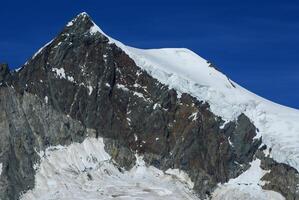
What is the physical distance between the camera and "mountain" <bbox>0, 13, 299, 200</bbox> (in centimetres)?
15312

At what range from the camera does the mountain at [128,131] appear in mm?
153125

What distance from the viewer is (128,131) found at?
521 feet

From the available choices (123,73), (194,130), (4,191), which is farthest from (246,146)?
(4,191)

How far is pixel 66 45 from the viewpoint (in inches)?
6393

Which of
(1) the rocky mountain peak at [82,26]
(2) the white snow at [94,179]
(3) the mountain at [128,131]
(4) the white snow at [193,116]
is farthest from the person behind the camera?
(1) the rocky mountain peak at [82,26]

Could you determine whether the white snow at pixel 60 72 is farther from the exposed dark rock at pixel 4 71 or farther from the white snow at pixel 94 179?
the white snow at pixel 94 179

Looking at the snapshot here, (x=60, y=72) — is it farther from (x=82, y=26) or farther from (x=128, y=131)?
(x=128, y=131)

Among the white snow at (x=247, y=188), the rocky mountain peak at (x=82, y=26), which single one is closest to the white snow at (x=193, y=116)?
the white snow at (x=247, y=188)

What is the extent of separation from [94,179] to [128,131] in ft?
26.6

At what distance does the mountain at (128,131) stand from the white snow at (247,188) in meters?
0.10

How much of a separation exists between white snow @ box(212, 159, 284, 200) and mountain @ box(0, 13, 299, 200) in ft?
0.34

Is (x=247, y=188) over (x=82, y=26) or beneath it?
beneath

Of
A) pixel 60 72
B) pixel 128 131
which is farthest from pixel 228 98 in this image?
pixel 60 72

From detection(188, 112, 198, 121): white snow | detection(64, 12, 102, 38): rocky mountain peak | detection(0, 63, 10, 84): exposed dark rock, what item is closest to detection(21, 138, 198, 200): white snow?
detection(188, 112, 198, 121): white snow
